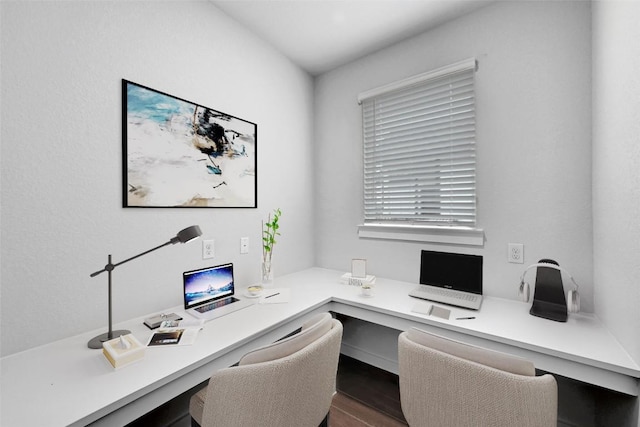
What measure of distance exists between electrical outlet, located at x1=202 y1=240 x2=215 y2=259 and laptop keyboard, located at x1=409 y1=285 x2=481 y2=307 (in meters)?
1.37

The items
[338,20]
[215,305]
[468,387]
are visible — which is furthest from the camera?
[338,20]

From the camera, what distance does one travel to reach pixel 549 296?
1459mm

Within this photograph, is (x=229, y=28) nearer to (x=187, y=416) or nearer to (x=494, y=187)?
(x=494, y=187)

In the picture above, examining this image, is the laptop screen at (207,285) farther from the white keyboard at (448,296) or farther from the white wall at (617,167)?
the white wall at (617,167)

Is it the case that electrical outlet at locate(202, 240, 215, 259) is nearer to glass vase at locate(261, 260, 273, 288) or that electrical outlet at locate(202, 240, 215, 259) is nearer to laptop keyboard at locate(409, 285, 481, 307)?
glass vase at locate(261, 260, 273, 288)

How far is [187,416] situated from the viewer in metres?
1.58

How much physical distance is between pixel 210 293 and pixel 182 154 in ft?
2.83

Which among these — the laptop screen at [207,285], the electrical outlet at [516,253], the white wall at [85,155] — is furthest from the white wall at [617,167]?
the white wall at [85,155]

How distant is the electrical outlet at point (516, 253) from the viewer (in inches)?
65.6

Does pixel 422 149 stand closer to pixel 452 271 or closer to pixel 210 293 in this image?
pixel 452 271

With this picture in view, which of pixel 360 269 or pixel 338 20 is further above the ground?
pixel 338 20

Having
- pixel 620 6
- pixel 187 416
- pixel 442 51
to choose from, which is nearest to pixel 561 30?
pixel 620 6

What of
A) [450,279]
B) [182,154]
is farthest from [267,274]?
[450,279]

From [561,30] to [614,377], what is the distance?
1795 mm
